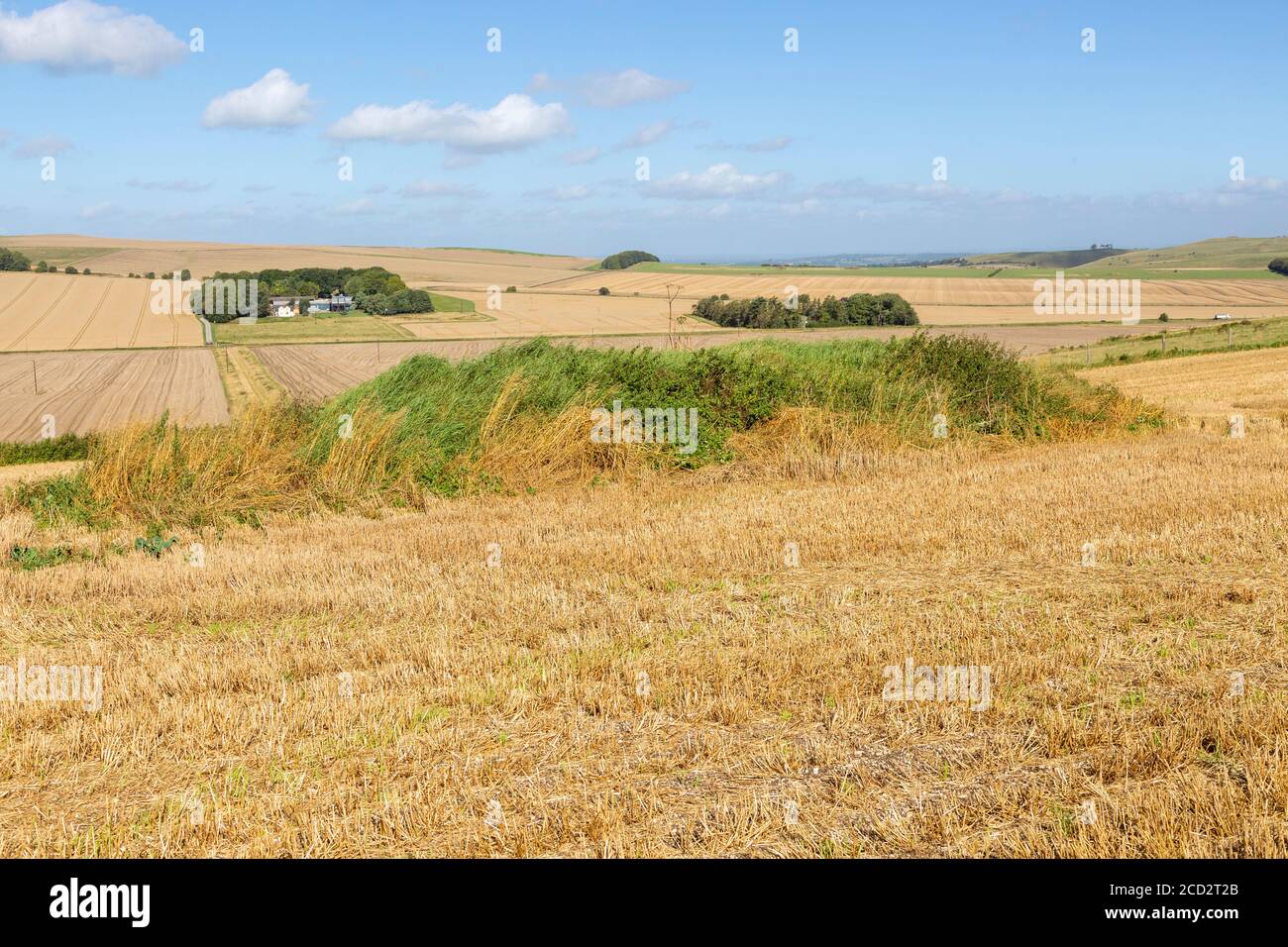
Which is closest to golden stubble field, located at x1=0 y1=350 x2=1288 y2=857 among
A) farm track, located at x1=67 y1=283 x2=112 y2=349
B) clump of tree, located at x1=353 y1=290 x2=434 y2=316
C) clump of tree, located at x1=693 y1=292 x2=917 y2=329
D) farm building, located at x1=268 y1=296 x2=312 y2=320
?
clump of tree, located at x1=693 y1=292 x2=917 y2=329

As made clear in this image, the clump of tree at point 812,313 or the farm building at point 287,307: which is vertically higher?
the farm building at point 287,307

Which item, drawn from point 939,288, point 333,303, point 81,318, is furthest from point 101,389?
point 939,288

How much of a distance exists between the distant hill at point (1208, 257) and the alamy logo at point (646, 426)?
160 metres

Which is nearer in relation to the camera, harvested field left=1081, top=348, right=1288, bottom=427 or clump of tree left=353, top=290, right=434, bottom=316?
harvested field left=1081, top=348, right=1288, bottom=427

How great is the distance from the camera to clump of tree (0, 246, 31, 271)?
100m

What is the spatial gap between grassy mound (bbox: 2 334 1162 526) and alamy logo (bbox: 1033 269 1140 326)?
61184mm

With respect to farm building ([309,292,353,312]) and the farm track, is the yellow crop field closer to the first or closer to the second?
the farm track

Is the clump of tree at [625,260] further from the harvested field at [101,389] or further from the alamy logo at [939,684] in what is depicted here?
the alamy logo at [939,684]

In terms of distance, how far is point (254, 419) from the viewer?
1505 cm

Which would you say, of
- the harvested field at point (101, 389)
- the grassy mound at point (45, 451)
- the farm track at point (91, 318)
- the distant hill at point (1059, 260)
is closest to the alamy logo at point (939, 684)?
the grassy mound at point (45, 451)

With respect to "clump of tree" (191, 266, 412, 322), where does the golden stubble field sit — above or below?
below

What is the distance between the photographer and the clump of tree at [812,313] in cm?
6919
